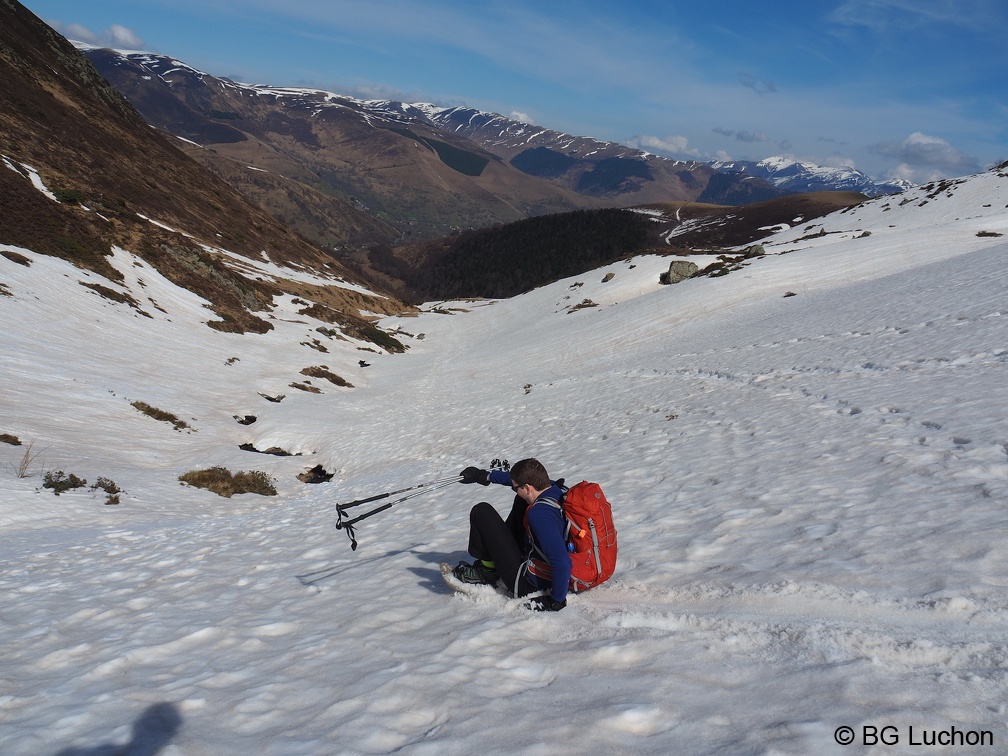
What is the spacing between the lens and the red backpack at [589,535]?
587 cm

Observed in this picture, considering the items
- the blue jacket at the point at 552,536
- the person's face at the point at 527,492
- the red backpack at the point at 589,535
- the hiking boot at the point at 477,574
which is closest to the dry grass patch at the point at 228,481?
the hiking boot at the point at 477,574

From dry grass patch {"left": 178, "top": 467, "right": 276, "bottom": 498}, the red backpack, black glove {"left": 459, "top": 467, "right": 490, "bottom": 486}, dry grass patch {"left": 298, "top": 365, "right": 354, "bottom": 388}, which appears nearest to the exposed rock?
dry grass patch {"left": 298, "top": 365, "right": 354, "bottom": 388}

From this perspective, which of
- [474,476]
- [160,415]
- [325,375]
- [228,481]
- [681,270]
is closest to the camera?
[474,476]

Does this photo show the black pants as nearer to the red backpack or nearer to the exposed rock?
the red backpack

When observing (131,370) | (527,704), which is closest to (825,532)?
(527,704)

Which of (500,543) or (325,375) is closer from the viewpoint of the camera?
(500,543)

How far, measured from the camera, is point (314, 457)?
21734mm

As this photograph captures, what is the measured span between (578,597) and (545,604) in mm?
580

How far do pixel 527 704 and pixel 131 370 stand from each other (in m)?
25.6

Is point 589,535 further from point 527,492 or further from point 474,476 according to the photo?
point 474,476

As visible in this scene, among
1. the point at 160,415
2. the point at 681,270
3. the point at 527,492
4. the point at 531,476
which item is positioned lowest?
the point at 527,492

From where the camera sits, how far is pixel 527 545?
21.2 ft

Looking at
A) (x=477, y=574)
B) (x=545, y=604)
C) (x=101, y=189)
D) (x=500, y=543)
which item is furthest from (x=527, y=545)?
(x=101, y=189)

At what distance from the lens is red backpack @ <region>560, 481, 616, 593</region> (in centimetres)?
587
